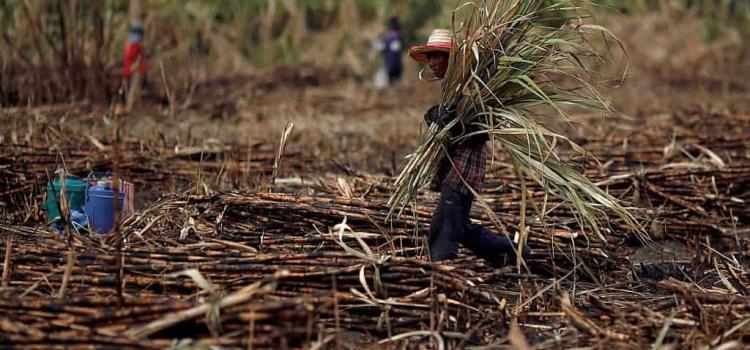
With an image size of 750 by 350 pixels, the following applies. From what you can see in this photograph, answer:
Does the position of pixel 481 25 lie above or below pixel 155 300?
above

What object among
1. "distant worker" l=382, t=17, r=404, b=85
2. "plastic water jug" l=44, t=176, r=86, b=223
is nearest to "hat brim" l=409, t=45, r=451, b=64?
"plastic water jug" l=44, t=176, r=86, b=223

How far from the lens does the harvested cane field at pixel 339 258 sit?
340 centimetres

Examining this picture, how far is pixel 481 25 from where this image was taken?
14.5ft

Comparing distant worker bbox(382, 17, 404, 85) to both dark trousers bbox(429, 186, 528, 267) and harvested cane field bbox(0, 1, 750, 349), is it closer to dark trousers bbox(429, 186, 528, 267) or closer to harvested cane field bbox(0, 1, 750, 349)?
harvested cane field bbox(0, 1, 750, 349)

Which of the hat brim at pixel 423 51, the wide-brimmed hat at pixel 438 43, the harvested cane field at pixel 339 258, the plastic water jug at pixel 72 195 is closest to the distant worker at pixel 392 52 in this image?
the harvested cane field at pixel 339 258

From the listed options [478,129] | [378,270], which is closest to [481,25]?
[478,129]

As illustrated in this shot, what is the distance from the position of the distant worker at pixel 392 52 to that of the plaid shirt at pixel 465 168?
9.65 m

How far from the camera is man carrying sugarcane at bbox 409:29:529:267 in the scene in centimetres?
449

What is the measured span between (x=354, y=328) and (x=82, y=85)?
19.9 feet

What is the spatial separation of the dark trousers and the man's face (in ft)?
1.81

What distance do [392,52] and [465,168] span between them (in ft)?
32.5

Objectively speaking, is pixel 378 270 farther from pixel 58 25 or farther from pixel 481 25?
pixel 58 25

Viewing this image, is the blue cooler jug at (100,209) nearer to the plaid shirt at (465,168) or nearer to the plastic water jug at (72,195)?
the plastic water jug at (72,195)

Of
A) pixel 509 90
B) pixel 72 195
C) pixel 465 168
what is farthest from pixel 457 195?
pixel 72 195
